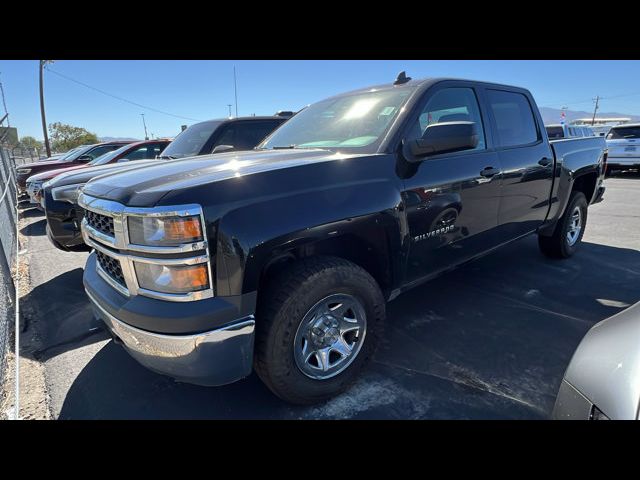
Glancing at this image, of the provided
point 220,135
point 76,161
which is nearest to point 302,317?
point 220,135

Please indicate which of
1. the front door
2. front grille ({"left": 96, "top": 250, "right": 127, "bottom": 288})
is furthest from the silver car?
front grille ({"left": 96, "top": 250, "right": 127, "bottom": 288})

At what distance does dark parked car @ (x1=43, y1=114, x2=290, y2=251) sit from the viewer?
4.54m

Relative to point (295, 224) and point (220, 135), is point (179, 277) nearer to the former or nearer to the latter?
point (295, 224)

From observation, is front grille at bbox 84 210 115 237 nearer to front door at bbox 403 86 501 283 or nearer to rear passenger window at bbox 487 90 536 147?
front door at bbox 403 86 501 283

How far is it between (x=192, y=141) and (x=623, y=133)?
51.3 ft

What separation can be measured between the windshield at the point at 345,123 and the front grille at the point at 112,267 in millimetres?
1615

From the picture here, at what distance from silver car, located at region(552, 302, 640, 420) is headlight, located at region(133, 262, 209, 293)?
1.61 metres

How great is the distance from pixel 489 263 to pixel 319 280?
360 cm

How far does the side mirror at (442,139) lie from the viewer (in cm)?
248

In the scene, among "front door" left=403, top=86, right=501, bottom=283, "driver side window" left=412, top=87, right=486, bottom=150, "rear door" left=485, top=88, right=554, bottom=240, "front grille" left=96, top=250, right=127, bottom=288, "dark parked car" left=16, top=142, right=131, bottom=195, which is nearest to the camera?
"front grille" left=96, top=250, right=127, bottom=288

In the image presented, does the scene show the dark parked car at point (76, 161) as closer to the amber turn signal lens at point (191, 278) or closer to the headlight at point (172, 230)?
the headlight at point (172, 230)
